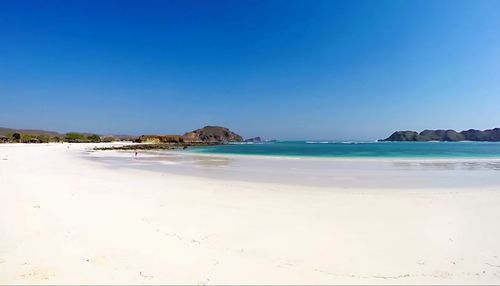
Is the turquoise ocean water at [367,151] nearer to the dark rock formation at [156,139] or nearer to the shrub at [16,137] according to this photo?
the dark rock formation at [156,139]

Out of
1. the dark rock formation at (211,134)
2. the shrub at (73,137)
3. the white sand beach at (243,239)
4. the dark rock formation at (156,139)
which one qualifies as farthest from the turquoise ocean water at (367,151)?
the dark rock formation at (211,134)

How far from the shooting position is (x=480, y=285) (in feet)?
13.8

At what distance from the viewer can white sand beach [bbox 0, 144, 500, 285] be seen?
4340 millimetres

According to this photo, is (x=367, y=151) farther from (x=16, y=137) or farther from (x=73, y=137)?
(x=73, y=137)

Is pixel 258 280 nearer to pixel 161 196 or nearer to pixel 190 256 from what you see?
pixel 190 256

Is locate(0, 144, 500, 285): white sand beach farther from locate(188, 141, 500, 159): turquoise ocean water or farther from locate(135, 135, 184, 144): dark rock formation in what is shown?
locate(135, 135, 184, 144): dark rock formation

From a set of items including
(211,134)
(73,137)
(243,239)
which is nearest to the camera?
(243,239)

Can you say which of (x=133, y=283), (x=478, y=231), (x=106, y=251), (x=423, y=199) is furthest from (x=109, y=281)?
(x=423, y=199)

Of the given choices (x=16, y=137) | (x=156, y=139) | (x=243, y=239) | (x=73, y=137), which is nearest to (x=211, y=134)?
(x=156, y=139)

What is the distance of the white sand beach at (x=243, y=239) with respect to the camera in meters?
4.34

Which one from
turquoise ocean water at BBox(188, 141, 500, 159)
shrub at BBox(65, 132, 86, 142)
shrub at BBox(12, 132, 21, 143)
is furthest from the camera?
shrub at BBox(65, 132, 86, 142)

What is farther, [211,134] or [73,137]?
[211,134]

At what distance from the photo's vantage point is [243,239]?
5879 millimetres

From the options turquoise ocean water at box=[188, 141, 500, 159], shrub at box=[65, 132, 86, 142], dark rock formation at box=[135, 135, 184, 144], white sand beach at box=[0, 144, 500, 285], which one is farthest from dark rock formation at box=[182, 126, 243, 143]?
white sand beach at box=[0, 144, 500, 285]
